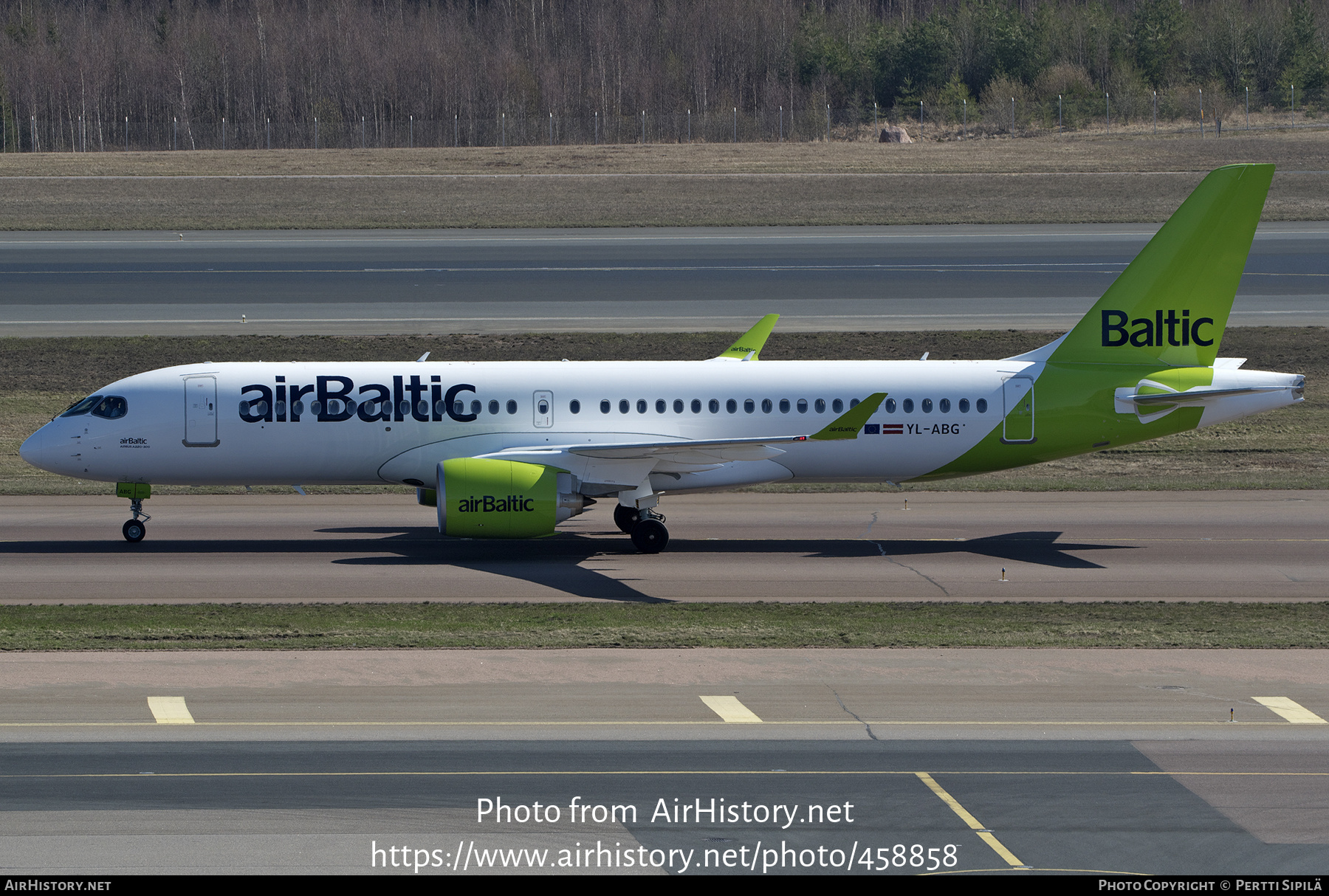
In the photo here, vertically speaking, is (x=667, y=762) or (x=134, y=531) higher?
(x=134, y=531)

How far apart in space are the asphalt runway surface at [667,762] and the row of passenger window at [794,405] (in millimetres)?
9767

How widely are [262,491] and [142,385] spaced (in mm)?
7202

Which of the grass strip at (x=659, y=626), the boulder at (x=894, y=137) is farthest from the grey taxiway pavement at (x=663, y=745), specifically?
the boulder at (x=894, y=137)

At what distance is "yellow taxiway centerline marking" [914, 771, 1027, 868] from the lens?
503 inches

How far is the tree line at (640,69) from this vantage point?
115812mm

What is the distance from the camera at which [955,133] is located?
10644cm

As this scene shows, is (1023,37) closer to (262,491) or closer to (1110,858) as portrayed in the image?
(262,491)

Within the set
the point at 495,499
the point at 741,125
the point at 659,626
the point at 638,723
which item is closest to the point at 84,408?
the point at 495,499

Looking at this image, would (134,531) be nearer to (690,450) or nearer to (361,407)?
(361,407)

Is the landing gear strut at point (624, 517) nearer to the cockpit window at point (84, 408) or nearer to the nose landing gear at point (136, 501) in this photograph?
the nose landing gear at point (136, 501)

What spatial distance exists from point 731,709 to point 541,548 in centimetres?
1261

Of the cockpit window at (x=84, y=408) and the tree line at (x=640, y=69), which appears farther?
the tree line at (x=640, y=69)

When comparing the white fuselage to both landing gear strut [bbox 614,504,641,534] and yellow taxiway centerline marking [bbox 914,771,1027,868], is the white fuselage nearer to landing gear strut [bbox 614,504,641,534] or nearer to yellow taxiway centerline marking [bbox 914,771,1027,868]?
landing gear strut [bbox 614,504,641,534]

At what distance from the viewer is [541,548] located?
98.0ft
